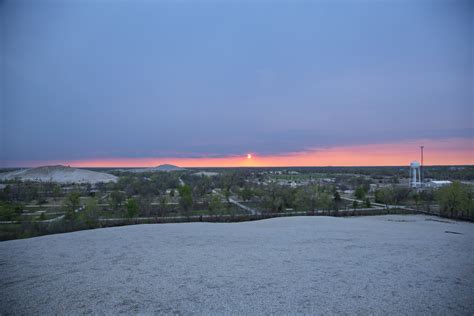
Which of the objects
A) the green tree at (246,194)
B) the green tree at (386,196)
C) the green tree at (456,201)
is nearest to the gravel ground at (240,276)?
the green tree at (456,201)

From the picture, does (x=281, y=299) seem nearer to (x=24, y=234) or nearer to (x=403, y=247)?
(x=403, y=247)

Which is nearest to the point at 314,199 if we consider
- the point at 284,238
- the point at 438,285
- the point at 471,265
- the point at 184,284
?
the point at 284,238

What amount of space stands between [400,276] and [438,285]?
0.82m

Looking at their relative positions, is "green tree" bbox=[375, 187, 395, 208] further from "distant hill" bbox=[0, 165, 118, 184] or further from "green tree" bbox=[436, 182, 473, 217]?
"distant hill" bbox=[0, 165, 118, 184]

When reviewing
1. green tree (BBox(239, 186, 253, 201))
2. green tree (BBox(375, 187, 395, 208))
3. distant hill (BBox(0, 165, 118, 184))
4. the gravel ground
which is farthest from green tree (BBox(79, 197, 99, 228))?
distant hill (BBox(0, 165, 118, 184))

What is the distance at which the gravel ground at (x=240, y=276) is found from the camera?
17.4 ft

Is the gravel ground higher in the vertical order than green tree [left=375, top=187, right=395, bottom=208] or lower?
higher

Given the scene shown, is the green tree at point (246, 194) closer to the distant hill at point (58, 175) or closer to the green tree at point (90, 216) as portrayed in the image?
the green tree at point (90, 216)

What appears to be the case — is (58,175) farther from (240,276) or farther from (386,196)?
(240,276)

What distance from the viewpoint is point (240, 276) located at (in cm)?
677

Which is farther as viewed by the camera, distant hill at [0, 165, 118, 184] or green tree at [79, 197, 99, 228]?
distant hill at [0, 165, 118, 184]

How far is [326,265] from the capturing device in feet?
24.9

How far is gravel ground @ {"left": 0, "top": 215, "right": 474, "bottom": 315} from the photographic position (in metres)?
5.31

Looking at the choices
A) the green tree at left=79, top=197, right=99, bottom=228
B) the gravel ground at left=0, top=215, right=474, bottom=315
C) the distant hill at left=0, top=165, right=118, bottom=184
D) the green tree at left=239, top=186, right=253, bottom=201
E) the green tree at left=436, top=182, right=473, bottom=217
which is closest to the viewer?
the gravel ground at left=0, top=215, right=474, bottom=315
